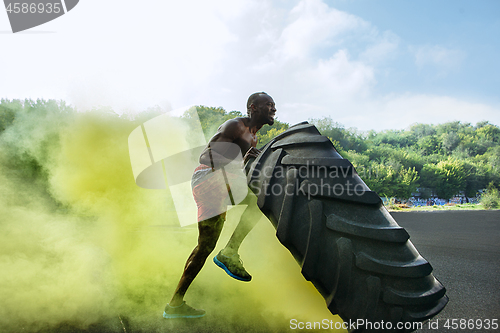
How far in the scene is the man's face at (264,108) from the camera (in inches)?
77.0

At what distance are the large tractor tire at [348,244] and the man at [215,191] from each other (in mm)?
717

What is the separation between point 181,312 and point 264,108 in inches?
69.0

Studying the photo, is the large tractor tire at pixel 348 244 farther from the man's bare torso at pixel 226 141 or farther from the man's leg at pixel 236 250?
the man's leg at pixel 236 250

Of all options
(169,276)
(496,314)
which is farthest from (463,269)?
(169,276)

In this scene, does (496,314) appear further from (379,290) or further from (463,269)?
(379,290)

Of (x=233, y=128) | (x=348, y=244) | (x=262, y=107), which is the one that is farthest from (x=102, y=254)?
(x=348, y=244)

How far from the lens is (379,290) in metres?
1.01

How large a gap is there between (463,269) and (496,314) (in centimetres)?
121

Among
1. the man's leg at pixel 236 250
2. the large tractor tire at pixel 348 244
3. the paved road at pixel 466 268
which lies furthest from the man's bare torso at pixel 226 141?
the paved road at pixel 466 268

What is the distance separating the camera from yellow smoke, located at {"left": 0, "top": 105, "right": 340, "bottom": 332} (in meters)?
2.02

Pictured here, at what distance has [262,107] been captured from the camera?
6.42ft

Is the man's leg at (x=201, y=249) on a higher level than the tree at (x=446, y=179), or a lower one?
higher

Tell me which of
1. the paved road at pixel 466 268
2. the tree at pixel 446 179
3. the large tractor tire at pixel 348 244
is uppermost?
the large tractor tire at pixel 348 244

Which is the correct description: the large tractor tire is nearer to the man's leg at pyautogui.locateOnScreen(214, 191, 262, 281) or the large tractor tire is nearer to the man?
the man
